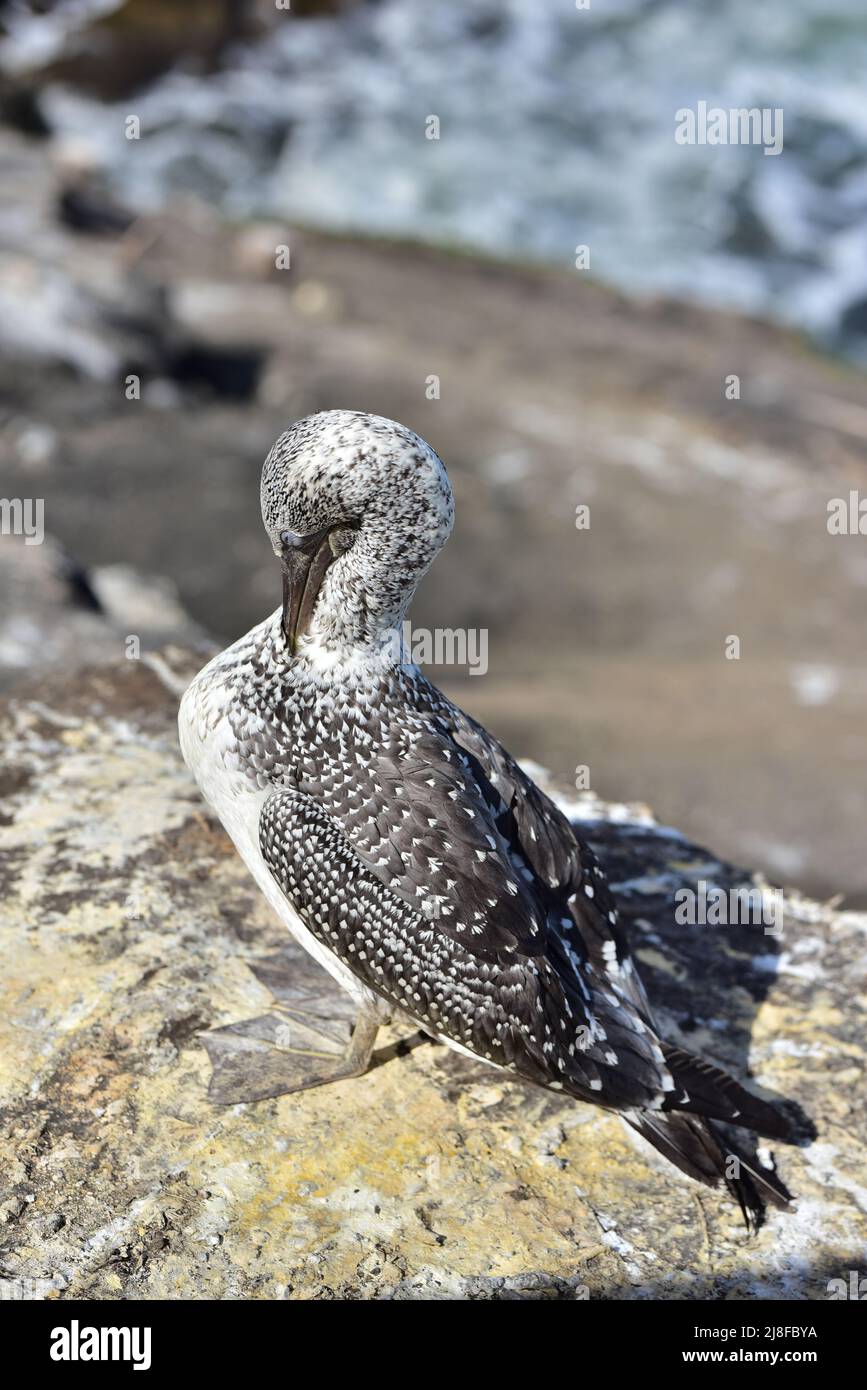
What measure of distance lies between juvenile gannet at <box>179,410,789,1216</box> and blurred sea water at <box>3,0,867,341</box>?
16.2 meters

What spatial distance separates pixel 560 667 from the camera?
11.0m

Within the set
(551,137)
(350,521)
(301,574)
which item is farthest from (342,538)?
(551,137)

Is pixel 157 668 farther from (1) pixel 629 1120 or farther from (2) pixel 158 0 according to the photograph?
(2) pixel 158 0

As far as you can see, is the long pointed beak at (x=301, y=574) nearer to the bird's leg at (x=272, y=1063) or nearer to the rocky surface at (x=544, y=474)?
the bird's leg at (x=272, y=1063)

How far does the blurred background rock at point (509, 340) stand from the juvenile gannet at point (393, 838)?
3994 mm

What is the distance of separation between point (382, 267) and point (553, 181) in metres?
5.48

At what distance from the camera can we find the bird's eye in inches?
169

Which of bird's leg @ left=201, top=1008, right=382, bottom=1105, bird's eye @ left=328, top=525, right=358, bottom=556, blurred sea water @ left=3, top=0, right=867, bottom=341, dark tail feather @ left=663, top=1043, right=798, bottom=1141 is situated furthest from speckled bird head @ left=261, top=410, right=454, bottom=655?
blurred sea water @ left=3, top=0, right=867, bottom=341

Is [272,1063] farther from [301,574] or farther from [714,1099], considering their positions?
[301,574]

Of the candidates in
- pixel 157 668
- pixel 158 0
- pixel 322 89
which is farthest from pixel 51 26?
pixel 157 668

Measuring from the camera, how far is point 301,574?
4367 millimetres

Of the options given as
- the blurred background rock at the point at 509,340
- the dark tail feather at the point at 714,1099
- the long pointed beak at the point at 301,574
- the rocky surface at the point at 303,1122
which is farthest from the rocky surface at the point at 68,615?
the dark tail feather at the point at 714,1099

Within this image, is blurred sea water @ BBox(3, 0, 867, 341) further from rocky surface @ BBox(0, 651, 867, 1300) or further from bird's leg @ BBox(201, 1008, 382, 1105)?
bird's leg @ BBox(201, 1008, 382, 1105)
